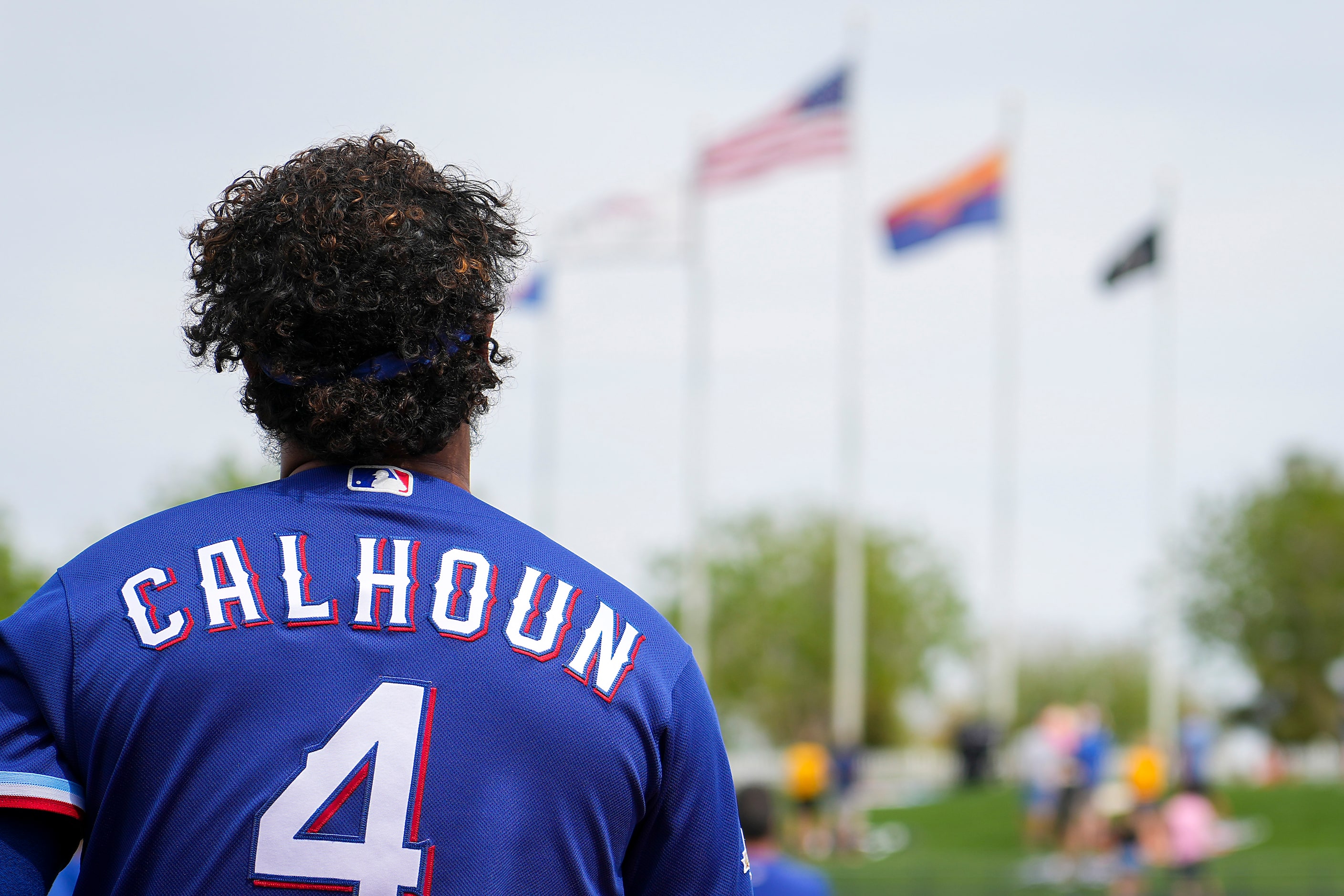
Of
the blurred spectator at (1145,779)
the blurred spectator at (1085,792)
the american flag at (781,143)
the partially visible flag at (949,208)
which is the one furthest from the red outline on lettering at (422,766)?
the partially visible flag at (949,208)

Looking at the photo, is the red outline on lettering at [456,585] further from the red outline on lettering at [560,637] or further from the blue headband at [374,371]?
the blue headband at [374,371]

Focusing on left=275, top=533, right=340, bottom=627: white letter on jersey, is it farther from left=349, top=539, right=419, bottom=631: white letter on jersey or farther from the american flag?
the american flag

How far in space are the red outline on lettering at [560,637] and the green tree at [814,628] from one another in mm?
59835

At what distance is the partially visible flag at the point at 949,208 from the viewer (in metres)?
22.8

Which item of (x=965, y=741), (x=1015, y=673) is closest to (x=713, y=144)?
(x=965, y=741)

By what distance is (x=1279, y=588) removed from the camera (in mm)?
52719

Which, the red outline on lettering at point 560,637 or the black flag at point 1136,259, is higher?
the black flag at point 1136,259

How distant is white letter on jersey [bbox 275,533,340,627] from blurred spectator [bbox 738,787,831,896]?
448 centimetres

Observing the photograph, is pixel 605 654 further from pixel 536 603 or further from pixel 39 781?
pixel 39 781

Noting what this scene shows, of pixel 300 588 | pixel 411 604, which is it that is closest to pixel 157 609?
pixel 300 588

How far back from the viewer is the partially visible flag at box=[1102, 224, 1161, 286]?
24.8 m

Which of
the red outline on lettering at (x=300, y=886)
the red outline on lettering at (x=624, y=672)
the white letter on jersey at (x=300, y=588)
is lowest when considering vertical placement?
the red outline on lettering at (x=300, y=886)

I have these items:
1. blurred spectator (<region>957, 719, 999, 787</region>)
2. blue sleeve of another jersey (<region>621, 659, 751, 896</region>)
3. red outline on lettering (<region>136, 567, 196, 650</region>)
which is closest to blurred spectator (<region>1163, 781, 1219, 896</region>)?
blue sleeve of another jersey (<region>621, 659, 751, 896</region>)

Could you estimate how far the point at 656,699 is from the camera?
1550 mm
